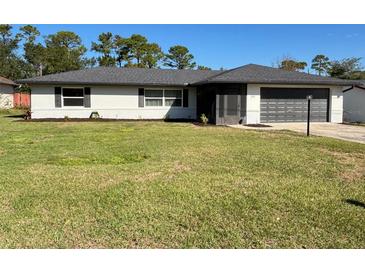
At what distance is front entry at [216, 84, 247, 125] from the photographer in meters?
19.2

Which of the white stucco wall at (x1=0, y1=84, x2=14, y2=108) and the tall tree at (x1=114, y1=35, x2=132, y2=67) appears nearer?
the white stucco wall at (x1=0, y1=84, x2=14, y2=108)

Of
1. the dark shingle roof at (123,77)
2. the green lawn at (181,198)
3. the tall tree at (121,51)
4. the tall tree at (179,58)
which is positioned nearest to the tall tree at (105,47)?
the tall tree at (121,51)

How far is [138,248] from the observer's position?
3600mm

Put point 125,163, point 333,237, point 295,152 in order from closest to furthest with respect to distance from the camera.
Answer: point 333,237 → point 125,163 → point 295,152

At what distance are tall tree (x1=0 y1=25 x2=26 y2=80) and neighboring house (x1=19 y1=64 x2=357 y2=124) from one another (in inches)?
1243

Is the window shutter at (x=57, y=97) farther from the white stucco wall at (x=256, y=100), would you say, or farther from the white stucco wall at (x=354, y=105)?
the white stucco wall at (x=354, y=105)

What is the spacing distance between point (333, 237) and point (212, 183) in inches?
97.4

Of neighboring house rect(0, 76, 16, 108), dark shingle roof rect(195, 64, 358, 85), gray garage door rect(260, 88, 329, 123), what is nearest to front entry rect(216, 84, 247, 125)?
dark shingle roof rect(195, 64, 358, 85)

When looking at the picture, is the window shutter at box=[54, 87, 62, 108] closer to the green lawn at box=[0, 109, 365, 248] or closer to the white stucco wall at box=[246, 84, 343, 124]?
the white stucco wall at box=[246, 84, 343, 124]

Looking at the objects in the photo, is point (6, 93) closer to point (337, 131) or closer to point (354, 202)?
point (337, 131)

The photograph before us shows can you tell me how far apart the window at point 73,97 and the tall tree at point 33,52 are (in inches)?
1288

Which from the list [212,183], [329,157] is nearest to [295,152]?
[329,157]

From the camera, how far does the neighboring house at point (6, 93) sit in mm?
33875
